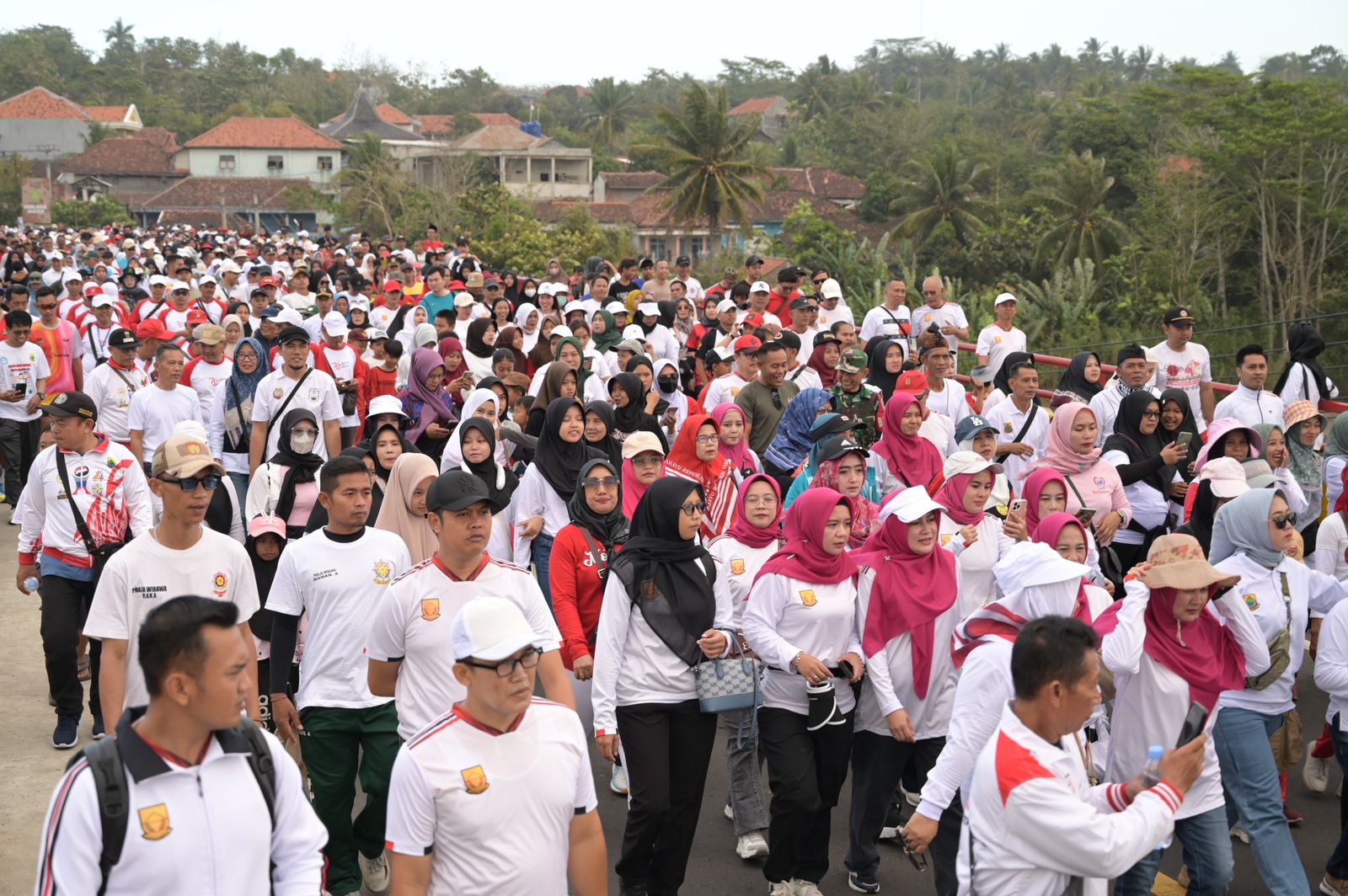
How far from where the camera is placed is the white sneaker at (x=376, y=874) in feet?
19.5

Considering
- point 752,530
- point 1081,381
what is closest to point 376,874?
point 752,530

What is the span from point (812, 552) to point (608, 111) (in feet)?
319

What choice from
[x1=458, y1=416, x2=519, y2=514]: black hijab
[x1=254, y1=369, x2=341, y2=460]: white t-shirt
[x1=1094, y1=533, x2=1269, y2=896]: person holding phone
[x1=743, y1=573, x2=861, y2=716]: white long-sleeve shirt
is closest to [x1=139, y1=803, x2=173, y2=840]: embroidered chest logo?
[x1=743, y1=573, x2=861, y2=716]: white long-sleeve shirt

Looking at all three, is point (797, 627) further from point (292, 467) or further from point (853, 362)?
point (853, 362)

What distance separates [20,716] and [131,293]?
41.6 feet

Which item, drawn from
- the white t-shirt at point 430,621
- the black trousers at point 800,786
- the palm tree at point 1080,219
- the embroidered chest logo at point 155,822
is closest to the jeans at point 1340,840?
the black trousers at point 800,786

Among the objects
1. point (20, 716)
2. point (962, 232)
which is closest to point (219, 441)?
point (20, 716)

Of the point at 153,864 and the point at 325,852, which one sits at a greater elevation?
the point at 153,864

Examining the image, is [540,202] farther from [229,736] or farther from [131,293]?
[229,736]

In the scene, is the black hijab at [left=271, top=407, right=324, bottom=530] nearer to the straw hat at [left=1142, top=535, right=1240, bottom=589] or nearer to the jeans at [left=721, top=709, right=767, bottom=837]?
the jeans at [left=721, top=709, right=767, bottom=837]

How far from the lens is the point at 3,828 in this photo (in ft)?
21.4

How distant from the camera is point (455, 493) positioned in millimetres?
4910

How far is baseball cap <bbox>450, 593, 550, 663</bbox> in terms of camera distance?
11.8 ft

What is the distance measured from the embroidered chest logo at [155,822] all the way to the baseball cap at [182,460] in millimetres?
2354
